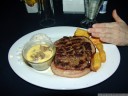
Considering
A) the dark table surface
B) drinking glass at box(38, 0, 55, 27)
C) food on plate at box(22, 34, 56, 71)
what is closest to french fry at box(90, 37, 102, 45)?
the dark table surface

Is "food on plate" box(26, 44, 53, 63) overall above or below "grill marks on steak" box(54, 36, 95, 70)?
below

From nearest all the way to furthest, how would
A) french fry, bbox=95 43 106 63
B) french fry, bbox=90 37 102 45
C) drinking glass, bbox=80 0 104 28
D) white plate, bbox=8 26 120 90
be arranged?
white plate, bbox=8 26 120 90 → french fry, bbox=95 43 106 63 → french fry, bbox=90 37 102 45 → drinking glass, bbox=80 0 104 28

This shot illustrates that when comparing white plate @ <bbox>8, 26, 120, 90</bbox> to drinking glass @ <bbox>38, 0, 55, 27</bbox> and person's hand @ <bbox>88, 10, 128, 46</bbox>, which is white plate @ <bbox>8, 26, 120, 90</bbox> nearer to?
person's hand @ <bbox>88, 10, 128, 46</bbox>

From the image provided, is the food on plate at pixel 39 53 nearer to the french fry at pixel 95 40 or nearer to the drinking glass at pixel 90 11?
the french fry at pixel 95 40

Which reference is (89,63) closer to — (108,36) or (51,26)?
(108,36)

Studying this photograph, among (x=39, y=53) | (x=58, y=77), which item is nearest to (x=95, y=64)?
(x=58, y=77)

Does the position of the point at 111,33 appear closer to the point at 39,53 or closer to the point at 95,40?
the point at 95,40

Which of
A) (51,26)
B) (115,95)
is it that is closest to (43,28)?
(51,26)
